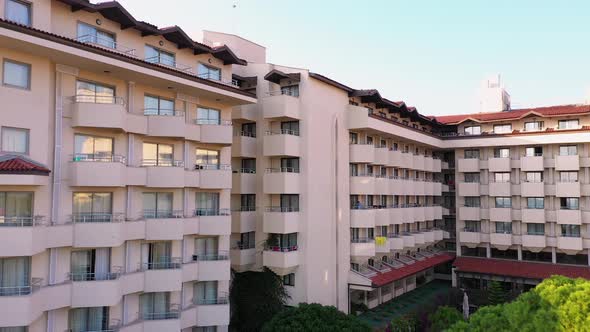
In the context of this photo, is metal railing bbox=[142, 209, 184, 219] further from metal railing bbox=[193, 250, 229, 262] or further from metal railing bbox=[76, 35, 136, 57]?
metal railing bbox=[76, 35, 136, 57]

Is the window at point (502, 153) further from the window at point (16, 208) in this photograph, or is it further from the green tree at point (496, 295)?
the window at point (16, 208)

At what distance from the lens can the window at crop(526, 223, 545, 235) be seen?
49916 mm

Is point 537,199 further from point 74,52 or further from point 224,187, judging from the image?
point 74,52

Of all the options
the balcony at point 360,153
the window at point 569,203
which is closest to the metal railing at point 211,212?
the balcony at point 360,153

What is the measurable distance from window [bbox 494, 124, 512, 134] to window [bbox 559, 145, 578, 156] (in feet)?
19.1

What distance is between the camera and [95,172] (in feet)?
75.4

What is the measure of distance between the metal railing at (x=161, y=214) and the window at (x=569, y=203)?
4136 centimetres

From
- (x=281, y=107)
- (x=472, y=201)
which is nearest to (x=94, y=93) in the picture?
(x=281, y=107)

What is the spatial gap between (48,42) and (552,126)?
50108 millimetres

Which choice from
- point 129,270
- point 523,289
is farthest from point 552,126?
point 129,270

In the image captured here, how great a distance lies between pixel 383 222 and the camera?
43469 millimetres

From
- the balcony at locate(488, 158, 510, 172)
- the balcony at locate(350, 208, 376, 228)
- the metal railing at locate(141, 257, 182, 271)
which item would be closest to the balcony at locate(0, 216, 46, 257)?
the metal railing at locate(141, 257, 182, 271)

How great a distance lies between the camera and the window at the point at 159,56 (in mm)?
27638

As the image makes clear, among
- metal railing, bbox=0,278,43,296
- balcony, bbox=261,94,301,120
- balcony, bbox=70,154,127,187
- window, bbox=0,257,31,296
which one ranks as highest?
balcony, bbox=261,94,301,120
